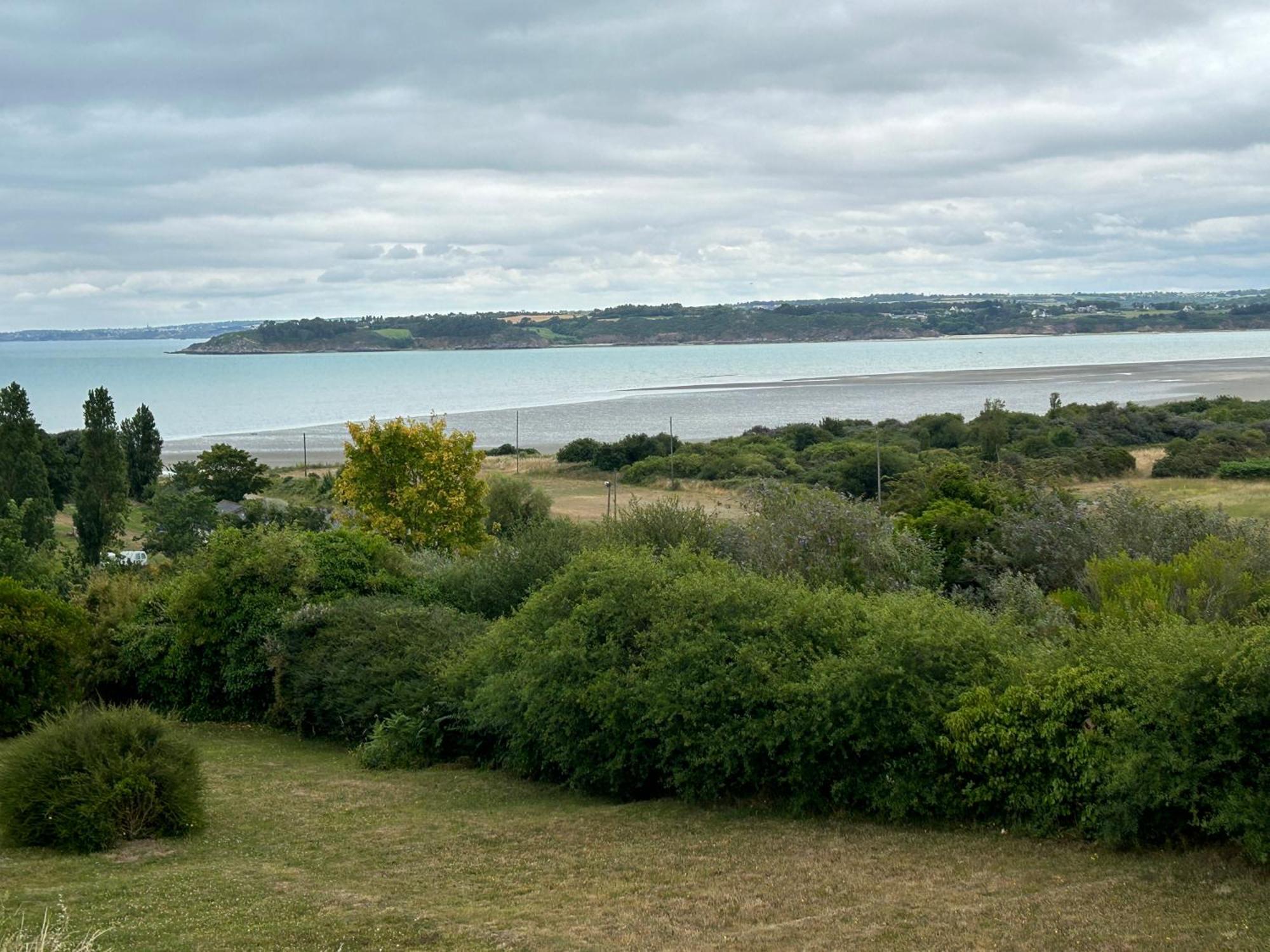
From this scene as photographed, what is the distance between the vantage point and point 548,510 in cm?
4884

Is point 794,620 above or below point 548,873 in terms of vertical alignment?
above

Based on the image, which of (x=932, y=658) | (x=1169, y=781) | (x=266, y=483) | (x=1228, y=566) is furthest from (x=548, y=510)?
(x=1169, y=781)

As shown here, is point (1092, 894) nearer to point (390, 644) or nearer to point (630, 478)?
point (390, 644)

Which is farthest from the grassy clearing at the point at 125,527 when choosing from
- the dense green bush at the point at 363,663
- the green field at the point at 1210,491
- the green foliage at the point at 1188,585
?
the green field at the point at 1210,491

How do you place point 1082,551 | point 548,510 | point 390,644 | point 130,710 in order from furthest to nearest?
point 548,510 → point 1082,551 → point 390,644 → point 130,710

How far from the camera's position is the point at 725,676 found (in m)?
15.8

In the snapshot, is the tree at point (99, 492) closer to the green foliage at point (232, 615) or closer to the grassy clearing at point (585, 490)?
the grassy clearing at point (585, 490)

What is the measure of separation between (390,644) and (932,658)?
10180 millimetres

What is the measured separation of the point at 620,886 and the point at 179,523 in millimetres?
37537

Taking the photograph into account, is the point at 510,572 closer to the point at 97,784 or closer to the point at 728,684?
the point at 728,684

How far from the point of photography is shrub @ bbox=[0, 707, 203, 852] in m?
13.6

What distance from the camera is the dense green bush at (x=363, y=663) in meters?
21.0

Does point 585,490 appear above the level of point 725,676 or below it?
below

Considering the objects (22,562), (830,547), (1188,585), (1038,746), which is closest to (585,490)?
(22,562)
